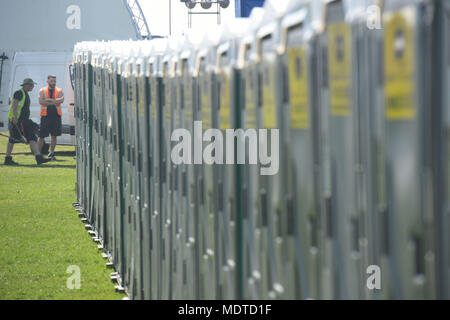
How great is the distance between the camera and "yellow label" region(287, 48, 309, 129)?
3.26m

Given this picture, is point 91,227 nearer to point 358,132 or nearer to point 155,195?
point 155,195

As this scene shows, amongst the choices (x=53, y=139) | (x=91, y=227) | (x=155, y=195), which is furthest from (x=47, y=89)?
(x=155, y=195)

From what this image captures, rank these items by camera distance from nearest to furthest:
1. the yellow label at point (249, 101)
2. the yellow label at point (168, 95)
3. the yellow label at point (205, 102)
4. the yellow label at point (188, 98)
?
the yellow label at point (249, 101), the yellow label at point (205, 102), the yellow label at point (188, 98), the yellow label at point (168, 95)

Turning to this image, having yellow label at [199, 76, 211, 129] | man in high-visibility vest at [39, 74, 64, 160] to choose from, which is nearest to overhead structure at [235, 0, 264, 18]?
man in high-visibility vest at [39, 74, 64, 160]

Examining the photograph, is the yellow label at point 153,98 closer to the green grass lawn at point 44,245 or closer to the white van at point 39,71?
the green grass lawn at point 44,245

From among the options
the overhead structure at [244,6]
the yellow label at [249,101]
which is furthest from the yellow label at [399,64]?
the overhead structure at [244,6]

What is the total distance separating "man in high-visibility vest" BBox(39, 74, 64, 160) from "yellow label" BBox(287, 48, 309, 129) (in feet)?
56.5

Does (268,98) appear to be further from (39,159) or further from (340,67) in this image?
(39,159)

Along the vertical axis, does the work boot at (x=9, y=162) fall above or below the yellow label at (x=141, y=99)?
below

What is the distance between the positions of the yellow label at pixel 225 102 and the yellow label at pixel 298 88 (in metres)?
0.85

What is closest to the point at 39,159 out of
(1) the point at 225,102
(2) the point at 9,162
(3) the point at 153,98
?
(2) the point at 9,162

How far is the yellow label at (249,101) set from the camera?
12.8 feet
